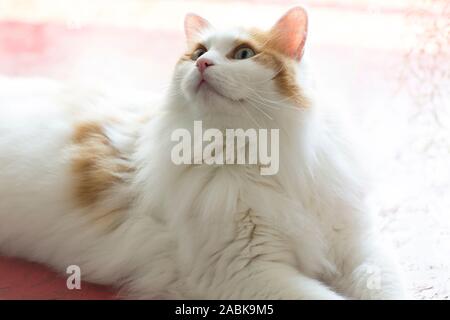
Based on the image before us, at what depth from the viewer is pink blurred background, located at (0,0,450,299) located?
168 cm

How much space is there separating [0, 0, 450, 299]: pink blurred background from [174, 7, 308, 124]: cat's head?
436 millimetres

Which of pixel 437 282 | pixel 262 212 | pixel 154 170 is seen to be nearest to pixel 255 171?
pixel 262 212

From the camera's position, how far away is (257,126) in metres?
1.20

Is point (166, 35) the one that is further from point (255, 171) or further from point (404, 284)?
point (404, 284)

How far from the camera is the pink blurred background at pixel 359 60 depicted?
1.68m

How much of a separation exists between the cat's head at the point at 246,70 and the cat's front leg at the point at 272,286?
0.31m

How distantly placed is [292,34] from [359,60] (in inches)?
38.4

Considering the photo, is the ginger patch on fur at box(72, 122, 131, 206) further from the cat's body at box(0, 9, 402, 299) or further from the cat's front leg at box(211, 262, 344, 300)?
the cat's front leg at box(211, 262, 344, 300)

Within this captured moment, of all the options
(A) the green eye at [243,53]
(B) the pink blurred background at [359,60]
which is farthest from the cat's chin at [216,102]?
(B) the pink blurred background at [359,60]

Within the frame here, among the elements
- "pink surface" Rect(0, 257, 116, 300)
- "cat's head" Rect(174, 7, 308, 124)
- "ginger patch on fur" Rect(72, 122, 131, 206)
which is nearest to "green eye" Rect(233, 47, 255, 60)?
"cat's head" Rect(174, 7, 308, 124)

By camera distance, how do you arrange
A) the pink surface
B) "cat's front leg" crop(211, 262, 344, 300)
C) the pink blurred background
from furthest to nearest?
the pink blurred background → the pink surface → "cat's front leg" crop(211, 262, 344, 300)

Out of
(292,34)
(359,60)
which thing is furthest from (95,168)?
(359,60)

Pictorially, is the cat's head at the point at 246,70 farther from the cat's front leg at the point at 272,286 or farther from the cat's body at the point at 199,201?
the cat's front leg at the point at 272,286

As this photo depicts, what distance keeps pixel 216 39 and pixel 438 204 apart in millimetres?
825
